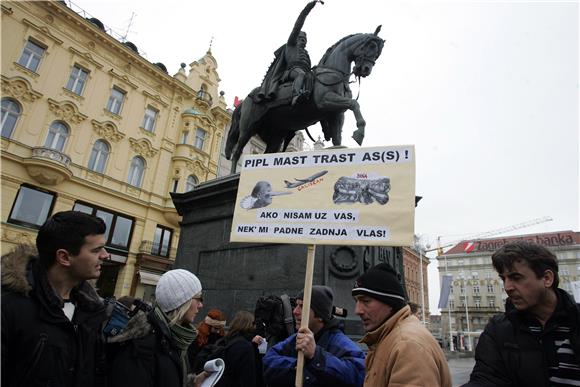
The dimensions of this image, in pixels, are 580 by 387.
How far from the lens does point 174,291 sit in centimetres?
210

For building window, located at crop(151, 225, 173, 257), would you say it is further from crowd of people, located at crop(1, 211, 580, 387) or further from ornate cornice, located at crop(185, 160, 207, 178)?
crowd of people, located at crop(1, 211, 580, 387)

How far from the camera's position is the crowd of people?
4.92 ft

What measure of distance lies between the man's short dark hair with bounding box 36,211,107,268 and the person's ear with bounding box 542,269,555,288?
7.25ft

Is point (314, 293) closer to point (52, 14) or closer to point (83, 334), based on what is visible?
point (83, 334)

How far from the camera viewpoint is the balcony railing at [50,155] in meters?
18.8

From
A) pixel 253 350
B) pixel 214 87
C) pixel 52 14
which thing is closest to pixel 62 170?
pixel 52 14

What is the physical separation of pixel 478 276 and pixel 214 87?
70.1m

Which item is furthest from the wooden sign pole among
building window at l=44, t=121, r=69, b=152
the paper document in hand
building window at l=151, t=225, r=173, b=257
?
building window at l=151, t=225, r=173, b=257

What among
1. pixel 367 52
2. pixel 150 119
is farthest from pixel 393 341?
pixel 150 119

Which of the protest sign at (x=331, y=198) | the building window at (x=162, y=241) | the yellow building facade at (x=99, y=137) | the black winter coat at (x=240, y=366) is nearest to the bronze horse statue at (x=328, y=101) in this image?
the protest sign at (x=331, y=198)

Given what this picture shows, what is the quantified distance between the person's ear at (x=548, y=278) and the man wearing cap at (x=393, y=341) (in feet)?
2.12

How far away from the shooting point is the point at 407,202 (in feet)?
8.22

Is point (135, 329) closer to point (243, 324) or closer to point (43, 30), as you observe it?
point (243, 324)

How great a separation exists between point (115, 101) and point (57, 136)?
4.56 meters
